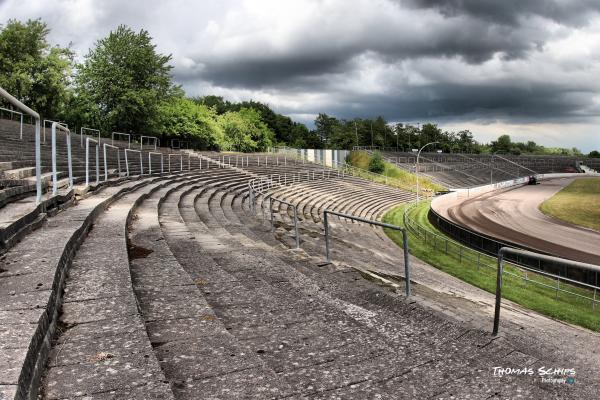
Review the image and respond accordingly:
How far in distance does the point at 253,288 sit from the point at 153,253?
1.70 m

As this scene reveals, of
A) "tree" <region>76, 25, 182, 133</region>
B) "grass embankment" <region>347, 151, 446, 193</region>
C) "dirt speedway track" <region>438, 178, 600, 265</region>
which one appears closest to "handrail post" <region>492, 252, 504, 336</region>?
"dirt speedway track" <region>438, 178, 600, 265</region>

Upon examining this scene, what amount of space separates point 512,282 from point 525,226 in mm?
18870

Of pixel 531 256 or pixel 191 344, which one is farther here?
pixel 531 256

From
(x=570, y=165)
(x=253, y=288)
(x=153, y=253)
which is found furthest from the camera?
(x=570, y=165)

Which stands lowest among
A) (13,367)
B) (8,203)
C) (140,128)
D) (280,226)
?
(280,226)

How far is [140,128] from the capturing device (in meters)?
45.0

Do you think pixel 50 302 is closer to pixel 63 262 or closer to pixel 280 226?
pixel 63 262

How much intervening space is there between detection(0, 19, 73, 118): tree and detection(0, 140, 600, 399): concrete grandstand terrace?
42809 millimetres

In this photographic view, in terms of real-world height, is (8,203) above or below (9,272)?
above

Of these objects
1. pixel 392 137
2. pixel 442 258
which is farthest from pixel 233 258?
pixel 392 137

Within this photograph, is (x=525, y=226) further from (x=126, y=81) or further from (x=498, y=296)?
(x=126, y=81)

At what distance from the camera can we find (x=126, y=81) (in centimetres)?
4262

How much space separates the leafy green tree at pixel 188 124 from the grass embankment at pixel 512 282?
32837mm

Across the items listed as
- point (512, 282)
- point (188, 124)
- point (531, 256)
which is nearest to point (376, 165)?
point (188, 124)
